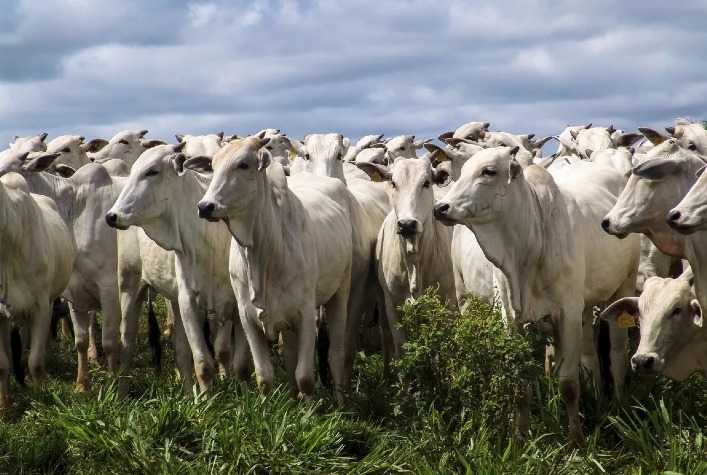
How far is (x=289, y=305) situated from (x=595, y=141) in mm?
7228

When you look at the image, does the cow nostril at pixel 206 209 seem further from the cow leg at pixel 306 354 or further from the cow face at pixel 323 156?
the cow face at pixel 323 156

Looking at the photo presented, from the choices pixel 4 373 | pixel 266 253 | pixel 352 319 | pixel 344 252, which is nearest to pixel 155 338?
pixel 4 373

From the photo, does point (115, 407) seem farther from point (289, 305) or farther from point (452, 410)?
point (452, 410)

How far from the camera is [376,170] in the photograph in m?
11.9

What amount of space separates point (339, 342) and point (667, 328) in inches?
120

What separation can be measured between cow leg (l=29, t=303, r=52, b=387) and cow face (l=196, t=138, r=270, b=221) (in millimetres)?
2435

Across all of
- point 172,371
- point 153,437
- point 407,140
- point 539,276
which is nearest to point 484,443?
point 539,276

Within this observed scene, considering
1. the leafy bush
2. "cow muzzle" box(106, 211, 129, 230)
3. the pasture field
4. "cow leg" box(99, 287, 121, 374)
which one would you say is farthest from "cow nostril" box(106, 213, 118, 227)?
the leafy bush

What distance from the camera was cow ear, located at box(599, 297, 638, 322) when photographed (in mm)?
8898

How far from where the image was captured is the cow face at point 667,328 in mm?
8453

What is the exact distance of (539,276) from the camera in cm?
923

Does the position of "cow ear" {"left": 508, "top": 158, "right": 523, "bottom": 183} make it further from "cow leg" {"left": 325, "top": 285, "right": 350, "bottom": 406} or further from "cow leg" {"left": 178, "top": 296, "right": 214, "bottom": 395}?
"cow leg" {"left": 178, "top": 296, "right": 214, "bottom": 395}

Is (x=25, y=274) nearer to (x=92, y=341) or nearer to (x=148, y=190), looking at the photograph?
(x=148, y=190)

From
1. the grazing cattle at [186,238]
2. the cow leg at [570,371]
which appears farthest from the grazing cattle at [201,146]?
the cow leg at [570,371]
